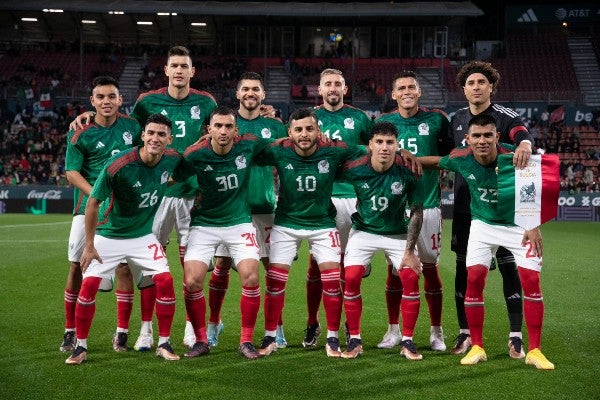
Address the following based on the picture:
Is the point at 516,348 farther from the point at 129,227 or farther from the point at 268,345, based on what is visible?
the point at 129,227

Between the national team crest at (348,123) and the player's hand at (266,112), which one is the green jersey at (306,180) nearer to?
the national team crest at (348,123)

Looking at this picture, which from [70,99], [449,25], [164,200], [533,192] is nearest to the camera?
[533,192]

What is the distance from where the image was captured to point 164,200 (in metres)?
7.25

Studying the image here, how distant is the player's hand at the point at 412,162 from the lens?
21.6 ft

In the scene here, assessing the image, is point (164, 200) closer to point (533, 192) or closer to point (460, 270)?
point (460, 270)

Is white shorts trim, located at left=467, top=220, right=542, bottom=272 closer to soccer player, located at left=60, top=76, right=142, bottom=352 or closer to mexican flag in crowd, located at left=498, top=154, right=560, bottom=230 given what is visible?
mexican flag in crowd, located at left=498, top=154, right=560, bottom=230

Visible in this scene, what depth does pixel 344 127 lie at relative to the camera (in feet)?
24.0

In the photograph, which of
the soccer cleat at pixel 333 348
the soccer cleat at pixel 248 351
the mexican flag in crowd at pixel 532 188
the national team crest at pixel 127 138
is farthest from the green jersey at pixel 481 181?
the national team crest at pixel 127 138

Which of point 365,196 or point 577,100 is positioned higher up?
point 577,100

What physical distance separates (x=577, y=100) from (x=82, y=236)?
27.3 meters

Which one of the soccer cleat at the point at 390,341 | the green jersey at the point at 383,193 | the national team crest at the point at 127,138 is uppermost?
the national team crest at the point at 127,138

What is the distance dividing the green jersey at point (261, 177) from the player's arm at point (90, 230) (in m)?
1.49

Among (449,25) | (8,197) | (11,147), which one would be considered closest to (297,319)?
(8,197)

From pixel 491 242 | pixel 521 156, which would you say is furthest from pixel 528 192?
pixel 491 242
